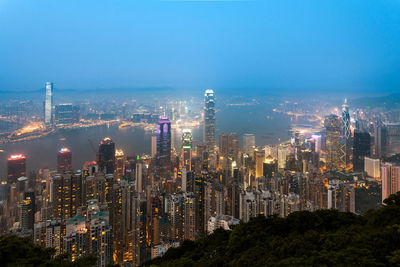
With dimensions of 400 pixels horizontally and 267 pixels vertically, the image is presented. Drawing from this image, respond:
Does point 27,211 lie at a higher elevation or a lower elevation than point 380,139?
lower

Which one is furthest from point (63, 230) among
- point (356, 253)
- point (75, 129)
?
point (356, 253)

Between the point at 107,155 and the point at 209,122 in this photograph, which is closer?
the point at 107,155

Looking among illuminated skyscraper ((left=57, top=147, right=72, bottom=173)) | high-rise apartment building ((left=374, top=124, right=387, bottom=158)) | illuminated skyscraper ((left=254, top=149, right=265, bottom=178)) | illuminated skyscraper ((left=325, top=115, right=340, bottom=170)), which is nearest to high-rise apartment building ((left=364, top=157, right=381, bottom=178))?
high-rise apartment building ((left=374, top=124, right=387, bottom=158))

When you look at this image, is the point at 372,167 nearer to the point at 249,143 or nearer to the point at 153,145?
the point at 249,143

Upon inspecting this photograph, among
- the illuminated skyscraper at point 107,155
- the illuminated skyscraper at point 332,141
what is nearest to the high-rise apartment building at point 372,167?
the illuminated skyscraper at point 332,141

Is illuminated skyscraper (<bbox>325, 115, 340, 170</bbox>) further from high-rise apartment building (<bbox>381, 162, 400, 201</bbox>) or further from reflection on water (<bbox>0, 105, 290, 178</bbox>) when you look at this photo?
high-rise apartment building (<bbox>381, 162, 400, 201</bbox>)

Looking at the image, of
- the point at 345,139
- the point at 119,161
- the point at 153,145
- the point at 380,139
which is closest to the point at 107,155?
the point at 119,161
